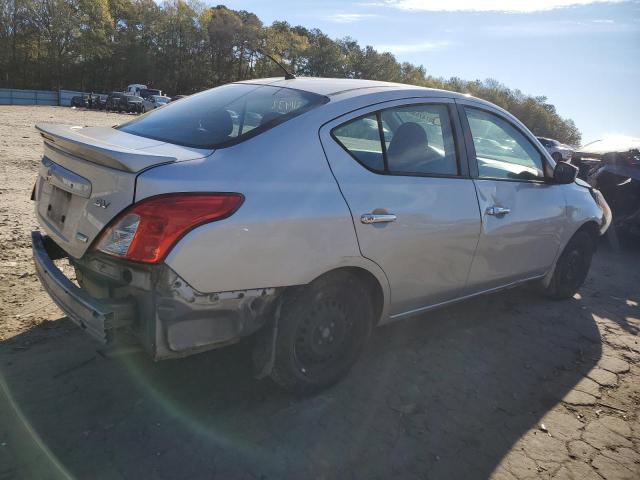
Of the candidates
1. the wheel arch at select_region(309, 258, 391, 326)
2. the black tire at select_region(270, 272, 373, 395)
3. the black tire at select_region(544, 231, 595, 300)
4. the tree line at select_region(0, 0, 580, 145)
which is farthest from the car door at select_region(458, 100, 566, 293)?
the tree line at select_region(0, 0, 580, 145)

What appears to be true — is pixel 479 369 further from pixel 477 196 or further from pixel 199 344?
pixel 199 344

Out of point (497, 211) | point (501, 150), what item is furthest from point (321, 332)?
point (501, 150)

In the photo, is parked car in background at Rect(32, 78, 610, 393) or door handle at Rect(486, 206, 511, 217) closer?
parked car in background at Rect(32, 78, 610, 393)

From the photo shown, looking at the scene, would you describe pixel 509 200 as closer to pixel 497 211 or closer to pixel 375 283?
pixel 497 211

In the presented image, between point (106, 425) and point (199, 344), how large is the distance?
2.37ft

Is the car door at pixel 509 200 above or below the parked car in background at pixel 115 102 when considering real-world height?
above

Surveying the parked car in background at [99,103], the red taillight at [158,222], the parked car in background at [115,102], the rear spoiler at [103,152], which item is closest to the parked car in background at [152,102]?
the parked car in background at [115,102]

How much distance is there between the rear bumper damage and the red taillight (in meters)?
0.07

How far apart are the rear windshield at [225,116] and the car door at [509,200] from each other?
131 cm

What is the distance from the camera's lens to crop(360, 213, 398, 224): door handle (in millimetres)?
2807

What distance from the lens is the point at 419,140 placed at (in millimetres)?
3268

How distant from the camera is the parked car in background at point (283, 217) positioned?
229 centimetres

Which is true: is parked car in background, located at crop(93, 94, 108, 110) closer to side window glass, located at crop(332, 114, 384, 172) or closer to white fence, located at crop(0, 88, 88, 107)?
white fence, located at crop(0, 88, 88, 107)

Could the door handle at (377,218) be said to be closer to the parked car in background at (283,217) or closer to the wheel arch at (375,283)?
the parked car in background at (283,217)
